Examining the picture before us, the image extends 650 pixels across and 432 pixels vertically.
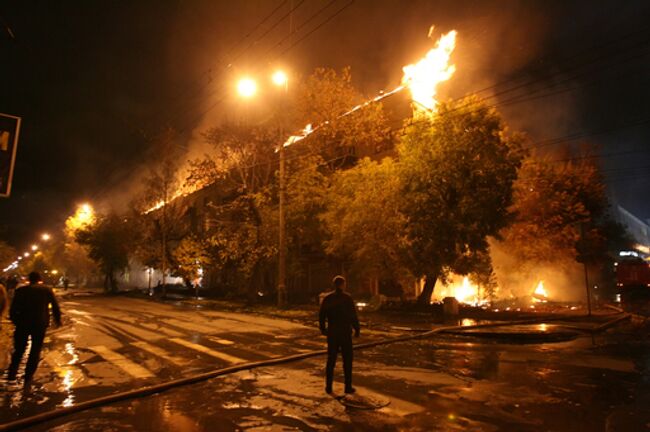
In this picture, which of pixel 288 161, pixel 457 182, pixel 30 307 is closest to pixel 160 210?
pixel 288 161

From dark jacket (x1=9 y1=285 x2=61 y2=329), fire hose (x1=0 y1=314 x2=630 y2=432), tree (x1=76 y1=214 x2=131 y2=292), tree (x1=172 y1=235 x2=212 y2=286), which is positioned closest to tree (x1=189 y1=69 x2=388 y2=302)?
tree (x1=172 y1=235 x2=212 y2=286)

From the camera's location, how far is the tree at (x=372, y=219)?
20703 mm

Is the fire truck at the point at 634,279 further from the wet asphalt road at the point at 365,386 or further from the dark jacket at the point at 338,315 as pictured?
the dark jacket at the point at 338,315

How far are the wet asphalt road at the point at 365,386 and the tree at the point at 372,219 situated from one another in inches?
327

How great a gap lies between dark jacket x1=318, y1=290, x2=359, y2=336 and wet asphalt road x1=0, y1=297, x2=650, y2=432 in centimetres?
95

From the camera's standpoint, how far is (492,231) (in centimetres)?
1947

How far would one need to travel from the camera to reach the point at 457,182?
1902 centimetres

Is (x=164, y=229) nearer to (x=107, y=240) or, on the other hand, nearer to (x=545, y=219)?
(x=107, y=240)

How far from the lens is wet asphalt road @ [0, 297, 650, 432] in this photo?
5.73 m

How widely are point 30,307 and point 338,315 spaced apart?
533 cm

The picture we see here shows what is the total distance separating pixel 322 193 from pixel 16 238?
91737mm

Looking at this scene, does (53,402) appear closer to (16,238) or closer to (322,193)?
(322,193)

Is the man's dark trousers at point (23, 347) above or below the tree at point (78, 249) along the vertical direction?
below

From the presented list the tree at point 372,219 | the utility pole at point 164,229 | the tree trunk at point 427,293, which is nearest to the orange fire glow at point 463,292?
the tree trunk at point 427,293
